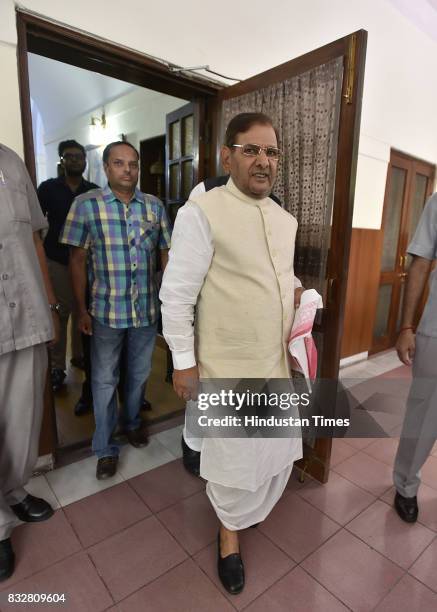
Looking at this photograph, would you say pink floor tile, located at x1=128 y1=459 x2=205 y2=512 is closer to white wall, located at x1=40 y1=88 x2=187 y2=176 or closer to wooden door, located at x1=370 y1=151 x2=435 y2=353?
wooden door, located at x1=370 y1=151 x2=435 y2=353

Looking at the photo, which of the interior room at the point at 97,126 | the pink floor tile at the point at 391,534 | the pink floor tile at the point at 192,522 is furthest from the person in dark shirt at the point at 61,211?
the pink floor tile at the point at 391,534

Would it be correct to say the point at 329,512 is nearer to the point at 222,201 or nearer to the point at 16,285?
the point at 222,201

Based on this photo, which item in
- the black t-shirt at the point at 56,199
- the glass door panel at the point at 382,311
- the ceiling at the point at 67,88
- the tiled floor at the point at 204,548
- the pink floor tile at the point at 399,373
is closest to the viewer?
the tiled floor at the point at 204,548

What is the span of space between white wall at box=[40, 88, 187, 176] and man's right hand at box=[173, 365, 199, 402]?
298cm

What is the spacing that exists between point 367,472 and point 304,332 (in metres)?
1.23

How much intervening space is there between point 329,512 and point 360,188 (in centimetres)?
261

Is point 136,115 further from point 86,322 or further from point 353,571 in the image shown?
point 353,571

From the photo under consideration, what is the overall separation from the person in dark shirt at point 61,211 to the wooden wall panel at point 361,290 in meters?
2.31

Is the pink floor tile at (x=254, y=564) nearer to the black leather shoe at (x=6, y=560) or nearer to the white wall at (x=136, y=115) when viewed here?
the black leather shoe at (x=6, y=560)

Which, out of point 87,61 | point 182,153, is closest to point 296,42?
point 182,153

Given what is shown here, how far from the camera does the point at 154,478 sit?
198 cm

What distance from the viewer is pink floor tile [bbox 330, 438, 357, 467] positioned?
87.1 inches

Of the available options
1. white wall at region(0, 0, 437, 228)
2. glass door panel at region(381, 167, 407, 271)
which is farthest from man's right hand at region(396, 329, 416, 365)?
glass door panel at region(381, 167, 407, 271)

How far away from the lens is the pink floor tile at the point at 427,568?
1.43 m
